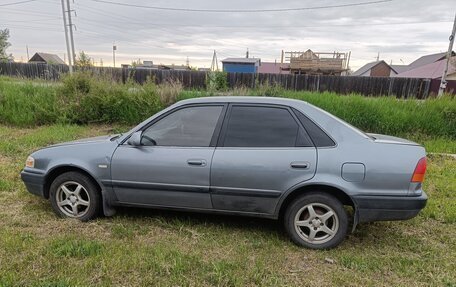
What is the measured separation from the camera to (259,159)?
3377 mm

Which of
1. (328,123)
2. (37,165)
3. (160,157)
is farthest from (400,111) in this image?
(37,165)

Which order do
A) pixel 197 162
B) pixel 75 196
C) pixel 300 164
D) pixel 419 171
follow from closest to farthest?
pixel 419 171 < pixel 300 164 < pixel 197 162 < pixel 75 196

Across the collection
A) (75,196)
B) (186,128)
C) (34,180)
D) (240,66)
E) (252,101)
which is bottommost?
(75,196)

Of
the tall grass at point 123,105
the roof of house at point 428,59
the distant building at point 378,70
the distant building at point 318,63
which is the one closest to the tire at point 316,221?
the tall grass at point 123,105

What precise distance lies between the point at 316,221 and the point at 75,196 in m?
2.71

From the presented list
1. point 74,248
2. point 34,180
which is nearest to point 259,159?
point 74,248

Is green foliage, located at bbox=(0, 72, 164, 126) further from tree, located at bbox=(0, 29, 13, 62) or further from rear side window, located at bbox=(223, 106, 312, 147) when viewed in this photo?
tree, located at bbox=(0, 29, 13, 62)

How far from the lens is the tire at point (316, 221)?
3.32 metres

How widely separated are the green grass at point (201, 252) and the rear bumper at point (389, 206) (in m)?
0.43

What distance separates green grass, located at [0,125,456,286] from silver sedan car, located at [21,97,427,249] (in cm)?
28

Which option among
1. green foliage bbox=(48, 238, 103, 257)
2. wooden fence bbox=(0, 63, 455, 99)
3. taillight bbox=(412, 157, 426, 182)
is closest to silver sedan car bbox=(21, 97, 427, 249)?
taillight bbox=(412, 157, 426, 182)

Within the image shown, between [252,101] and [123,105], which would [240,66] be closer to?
[123,105]

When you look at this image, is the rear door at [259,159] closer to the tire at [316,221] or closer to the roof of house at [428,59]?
the tire at [316,221]

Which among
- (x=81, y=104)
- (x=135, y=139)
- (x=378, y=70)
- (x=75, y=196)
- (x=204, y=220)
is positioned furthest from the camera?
(x=378, y=70)
